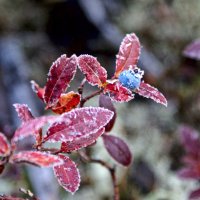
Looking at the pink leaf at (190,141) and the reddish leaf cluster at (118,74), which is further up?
the reddish leaf cluster at (118,74)

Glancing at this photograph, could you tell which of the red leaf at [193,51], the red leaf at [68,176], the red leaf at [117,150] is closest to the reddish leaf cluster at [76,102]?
the red leaf at [68,176]

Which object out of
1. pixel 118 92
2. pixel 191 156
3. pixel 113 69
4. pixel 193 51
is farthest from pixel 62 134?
pixel 113 69

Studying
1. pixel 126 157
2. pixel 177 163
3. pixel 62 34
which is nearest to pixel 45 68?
pixel 62 34

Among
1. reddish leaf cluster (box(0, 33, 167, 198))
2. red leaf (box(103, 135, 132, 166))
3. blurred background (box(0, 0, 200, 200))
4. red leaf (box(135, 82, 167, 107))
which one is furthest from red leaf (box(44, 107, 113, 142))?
blurred background (box(0, 0, 200, 200))

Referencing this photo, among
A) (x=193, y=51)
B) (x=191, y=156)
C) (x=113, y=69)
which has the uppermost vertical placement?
(x=193, y=51)

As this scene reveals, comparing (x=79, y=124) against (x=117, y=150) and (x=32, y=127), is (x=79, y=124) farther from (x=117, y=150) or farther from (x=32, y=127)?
(x=117, y=150)

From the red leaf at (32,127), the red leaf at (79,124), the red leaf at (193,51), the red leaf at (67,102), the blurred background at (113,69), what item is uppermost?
the red leaf at (32,127)

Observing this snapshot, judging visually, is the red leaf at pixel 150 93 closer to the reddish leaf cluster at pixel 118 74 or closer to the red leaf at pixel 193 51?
the reddish leaf cluster at pixel 118 74
